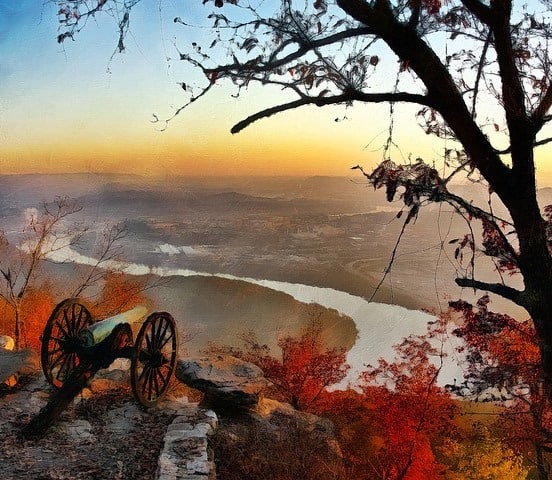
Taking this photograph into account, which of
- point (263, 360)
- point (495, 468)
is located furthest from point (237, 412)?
point (263, 360)

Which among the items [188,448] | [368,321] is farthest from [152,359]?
[368,321]

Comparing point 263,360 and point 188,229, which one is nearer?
point 263,360

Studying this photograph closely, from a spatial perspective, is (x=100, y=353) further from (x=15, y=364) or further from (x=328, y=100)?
(x=328, y=100)

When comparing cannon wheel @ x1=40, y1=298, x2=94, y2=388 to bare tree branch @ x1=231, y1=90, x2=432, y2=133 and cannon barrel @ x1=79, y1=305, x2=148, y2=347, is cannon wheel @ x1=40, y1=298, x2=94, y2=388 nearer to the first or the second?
cannon barrel @ x1=79, y1=305, x2=148, y2=347

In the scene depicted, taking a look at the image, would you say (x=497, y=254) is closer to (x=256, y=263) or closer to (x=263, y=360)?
(x=263, y=360)

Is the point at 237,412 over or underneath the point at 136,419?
underneath

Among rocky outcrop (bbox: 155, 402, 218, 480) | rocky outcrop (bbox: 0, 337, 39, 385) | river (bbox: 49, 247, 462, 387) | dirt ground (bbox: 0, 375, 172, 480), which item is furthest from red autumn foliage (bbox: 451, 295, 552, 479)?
river (bbox: 49, 247, 462, 387)

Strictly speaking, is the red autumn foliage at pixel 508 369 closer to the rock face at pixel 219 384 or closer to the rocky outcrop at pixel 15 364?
the rock face at pixel 219 384
